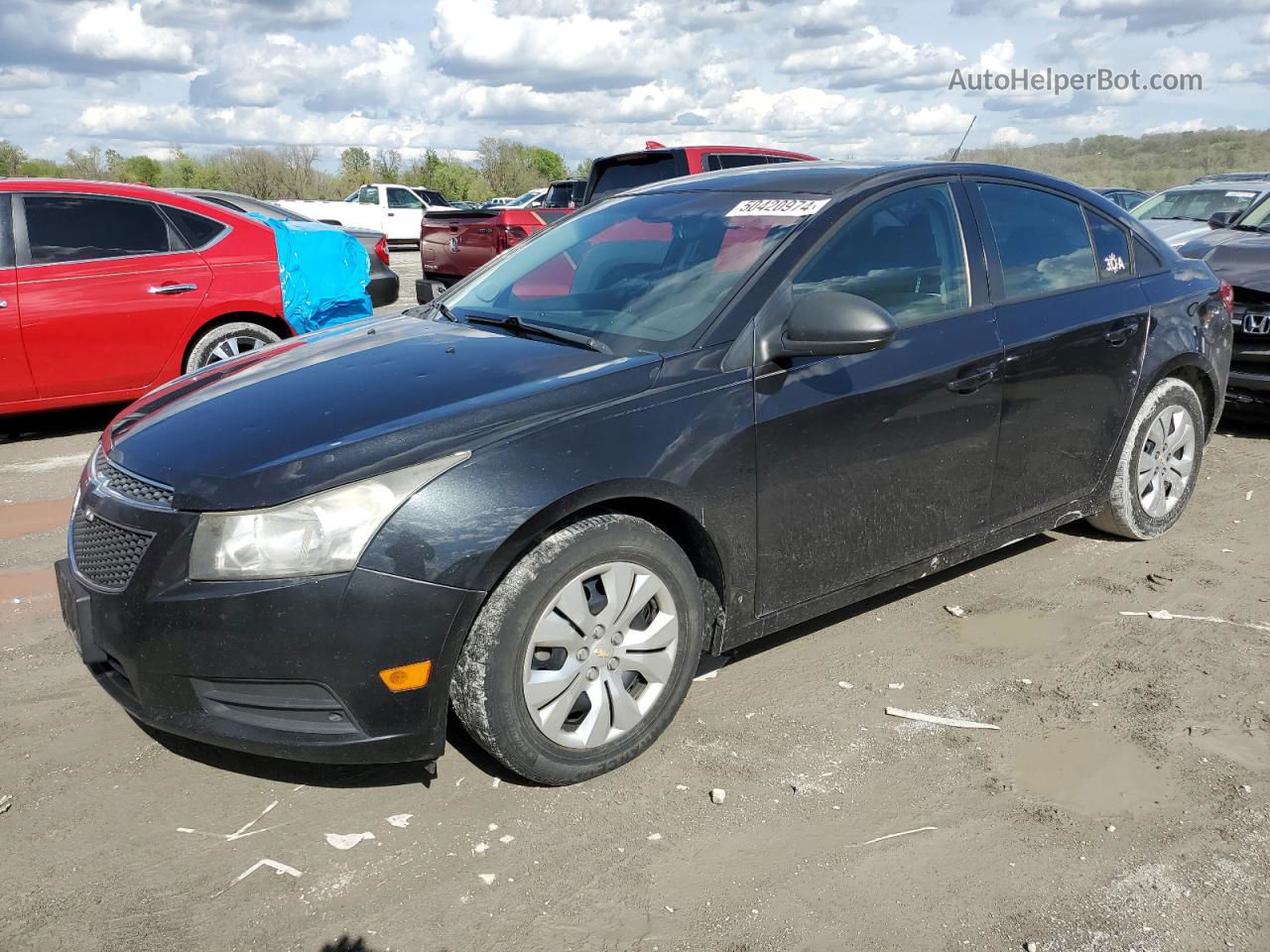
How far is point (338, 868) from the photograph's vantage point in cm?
268

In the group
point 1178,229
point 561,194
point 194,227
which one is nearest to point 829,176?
point 194,227

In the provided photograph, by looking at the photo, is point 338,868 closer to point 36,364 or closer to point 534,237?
point 534,237

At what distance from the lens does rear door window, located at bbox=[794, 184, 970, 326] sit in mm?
3566

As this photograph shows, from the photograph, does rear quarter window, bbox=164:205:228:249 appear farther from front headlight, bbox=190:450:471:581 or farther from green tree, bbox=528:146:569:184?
green tree, bbox=528:146:569:184

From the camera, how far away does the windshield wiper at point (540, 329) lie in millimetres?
3387

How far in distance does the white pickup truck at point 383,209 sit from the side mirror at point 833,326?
2839cm

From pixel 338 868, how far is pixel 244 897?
0.73 ft

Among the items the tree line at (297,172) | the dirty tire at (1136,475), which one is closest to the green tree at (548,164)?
the tree line at (297,172)

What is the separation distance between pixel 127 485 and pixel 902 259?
8.41ft

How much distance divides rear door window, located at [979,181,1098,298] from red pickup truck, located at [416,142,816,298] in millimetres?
4875

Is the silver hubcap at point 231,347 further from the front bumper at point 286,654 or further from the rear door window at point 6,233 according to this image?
the front bumper at point 286,654

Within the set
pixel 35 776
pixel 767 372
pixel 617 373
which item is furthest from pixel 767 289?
pixel 35 776

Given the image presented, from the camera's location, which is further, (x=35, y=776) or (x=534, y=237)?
(x=534, y=237)

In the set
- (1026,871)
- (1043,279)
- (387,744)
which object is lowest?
(1026,871)
